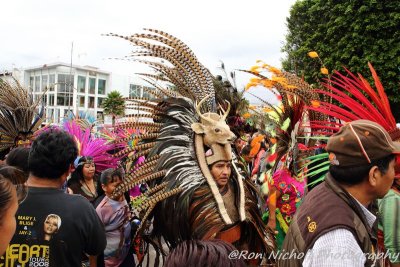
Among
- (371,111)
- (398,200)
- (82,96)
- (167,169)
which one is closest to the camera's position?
(398,200)

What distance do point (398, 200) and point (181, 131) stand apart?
1.67 m

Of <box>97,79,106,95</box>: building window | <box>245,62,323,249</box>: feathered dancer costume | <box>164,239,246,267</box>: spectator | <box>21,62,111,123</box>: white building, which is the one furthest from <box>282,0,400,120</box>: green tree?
<box>97,79,106,95</box>: building window

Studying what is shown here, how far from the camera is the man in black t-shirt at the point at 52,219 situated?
1933 millimetres

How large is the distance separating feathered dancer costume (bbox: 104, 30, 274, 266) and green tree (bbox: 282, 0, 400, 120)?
466 inches

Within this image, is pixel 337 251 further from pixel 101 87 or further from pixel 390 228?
pixel 101 87

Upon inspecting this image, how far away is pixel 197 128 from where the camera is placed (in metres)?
3.01

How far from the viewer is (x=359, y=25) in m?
16.2

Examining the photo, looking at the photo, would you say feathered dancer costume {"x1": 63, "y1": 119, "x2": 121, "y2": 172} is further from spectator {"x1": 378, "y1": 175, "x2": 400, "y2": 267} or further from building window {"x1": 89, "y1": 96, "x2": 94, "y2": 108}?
building window {"x1": 89, "y1": 96, "x2": 94, "y2": 108}

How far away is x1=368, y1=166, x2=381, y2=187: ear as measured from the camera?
1650 mm

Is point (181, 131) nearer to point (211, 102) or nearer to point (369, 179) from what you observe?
point (211, 102)

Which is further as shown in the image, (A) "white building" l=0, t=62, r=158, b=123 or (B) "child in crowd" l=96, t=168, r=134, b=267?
(A) "white building" l=0, t=62, r=158, b=123

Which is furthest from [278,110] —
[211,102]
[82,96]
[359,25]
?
[82,96]

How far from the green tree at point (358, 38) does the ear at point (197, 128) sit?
1210cm

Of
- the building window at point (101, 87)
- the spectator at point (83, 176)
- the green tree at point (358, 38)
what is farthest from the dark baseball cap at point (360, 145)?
the building window at point (101, 87)
